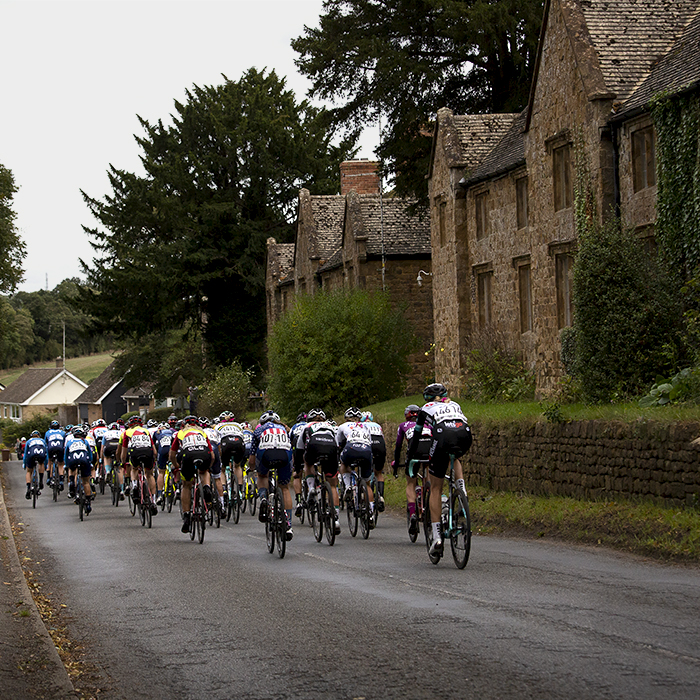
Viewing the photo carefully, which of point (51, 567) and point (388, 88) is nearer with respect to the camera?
point (51, 567)

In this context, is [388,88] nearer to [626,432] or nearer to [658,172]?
[658,172]

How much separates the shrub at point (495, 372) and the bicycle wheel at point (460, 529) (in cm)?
1726

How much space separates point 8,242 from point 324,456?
136ft

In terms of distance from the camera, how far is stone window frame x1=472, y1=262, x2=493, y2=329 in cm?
3397

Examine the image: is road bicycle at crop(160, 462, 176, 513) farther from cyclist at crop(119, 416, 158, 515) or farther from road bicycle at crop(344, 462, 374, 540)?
road bicycle at crop(344, 462, 374, 540)

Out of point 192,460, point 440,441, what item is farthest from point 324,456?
point 440,441

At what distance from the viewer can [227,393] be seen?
56.5m

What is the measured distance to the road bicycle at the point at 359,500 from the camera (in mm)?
16578

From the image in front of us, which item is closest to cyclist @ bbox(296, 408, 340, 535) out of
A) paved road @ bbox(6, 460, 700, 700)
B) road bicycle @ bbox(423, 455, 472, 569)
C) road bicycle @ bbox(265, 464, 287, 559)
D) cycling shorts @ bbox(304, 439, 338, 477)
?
cycling shorts @ bbox(304, 439, 338, 477)

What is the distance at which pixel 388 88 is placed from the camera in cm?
3769

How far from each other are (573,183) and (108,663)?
2079 centimetres

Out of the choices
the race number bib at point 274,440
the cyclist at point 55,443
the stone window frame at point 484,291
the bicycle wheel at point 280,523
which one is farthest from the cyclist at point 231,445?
the stone window frame at point 484,291

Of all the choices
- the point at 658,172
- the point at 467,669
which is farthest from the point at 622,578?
the point at 658,172

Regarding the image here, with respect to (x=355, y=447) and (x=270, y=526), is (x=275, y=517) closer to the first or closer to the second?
(x=270, y=526)
